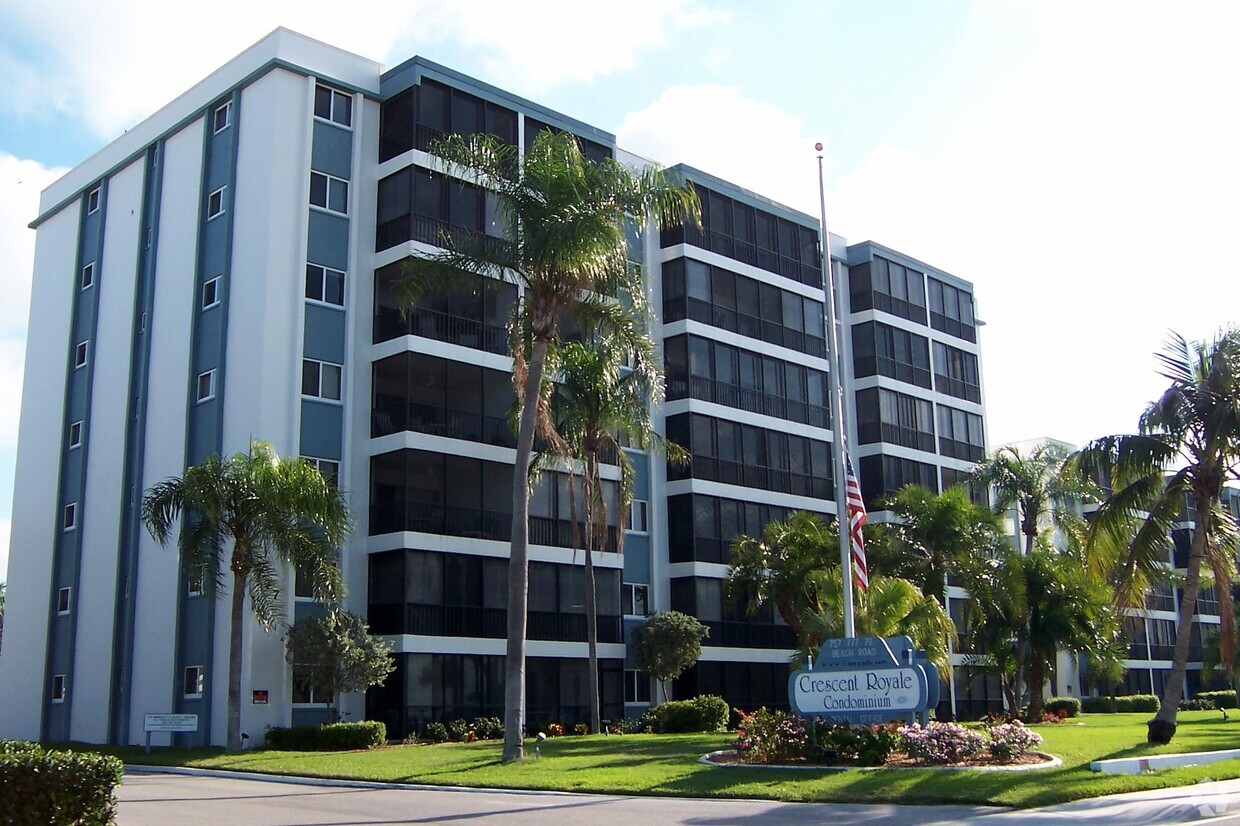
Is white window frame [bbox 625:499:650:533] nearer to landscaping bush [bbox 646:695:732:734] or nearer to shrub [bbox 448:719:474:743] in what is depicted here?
landscaping bush [bbox 646:695:732:734]

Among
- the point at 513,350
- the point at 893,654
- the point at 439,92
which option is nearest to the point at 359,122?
the point at 439,92

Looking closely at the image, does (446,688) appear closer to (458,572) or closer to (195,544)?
(458,572)

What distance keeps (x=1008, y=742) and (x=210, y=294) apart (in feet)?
88.5

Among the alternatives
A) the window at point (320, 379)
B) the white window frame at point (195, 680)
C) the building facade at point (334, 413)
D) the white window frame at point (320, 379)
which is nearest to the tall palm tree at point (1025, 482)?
the building facade at point (334, 413)

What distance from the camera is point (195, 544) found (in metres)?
30.3

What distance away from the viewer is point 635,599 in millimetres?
43719

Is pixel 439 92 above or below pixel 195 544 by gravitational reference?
above

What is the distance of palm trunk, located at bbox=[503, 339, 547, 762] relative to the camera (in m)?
25.9

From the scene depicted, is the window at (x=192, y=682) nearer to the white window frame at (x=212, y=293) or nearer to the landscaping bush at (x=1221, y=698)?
the white window frame at (x=212, y=293)

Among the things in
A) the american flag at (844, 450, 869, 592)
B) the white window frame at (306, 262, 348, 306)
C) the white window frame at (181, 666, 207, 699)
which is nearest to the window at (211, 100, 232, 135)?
the white window frame at (306, 262, 348, 306)

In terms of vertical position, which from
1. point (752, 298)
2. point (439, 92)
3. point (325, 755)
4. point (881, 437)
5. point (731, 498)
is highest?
point (439, 92)

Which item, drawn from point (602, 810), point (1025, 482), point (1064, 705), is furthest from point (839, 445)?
point (1064, 705)

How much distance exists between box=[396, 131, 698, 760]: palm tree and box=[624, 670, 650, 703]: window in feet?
49.5

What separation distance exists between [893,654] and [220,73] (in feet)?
94.8
